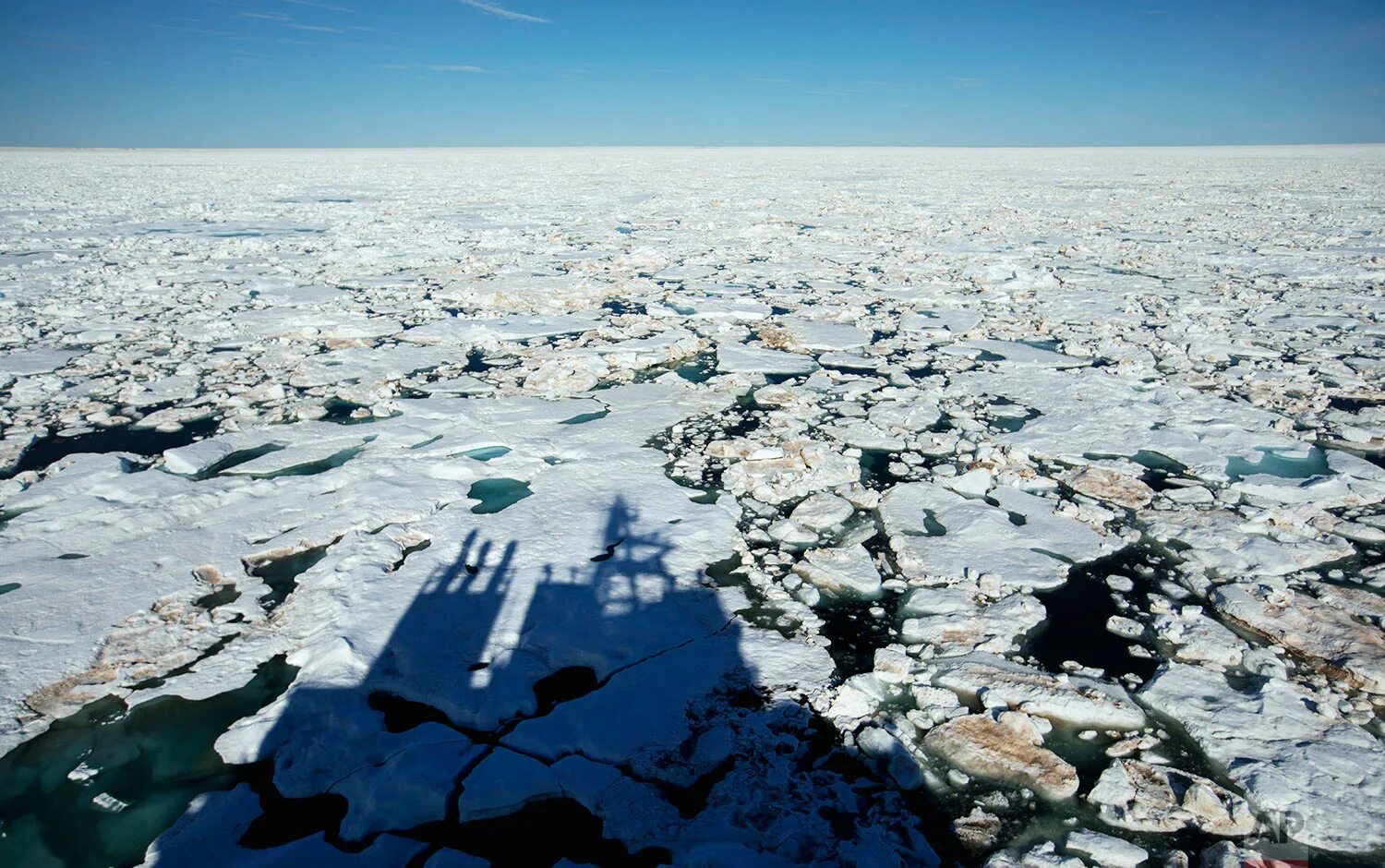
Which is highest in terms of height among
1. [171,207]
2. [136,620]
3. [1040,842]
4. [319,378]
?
[171,207]

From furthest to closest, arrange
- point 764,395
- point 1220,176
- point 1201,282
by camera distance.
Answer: point 1220,176, point 1201,282, point 764,395

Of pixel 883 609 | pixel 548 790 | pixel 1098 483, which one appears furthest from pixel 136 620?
pixel 1098 483

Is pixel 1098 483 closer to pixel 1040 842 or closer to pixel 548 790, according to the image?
pixel 1040 842

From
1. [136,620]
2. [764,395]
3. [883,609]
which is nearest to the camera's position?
[136,620]

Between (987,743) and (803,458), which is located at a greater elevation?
(803,458)

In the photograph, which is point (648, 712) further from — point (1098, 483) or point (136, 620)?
point (1098, 483)

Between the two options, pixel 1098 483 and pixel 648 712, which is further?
pixel 1098 483
